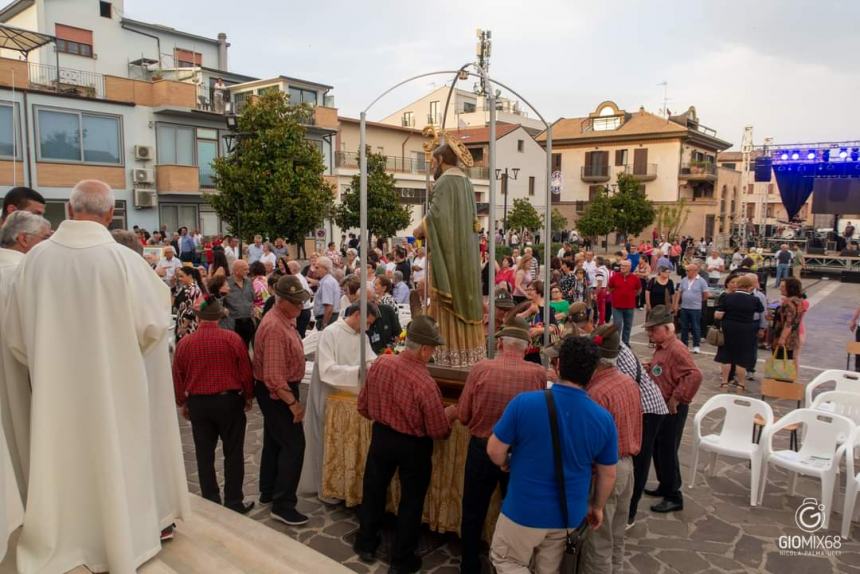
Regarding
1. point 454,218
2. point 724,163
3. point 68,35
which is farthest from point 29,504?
point 724,163

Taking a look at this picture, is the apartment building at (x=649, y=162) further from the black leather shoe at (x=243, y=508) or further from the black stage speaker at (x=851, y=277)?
the black leather shoe at (x=243, y=508)

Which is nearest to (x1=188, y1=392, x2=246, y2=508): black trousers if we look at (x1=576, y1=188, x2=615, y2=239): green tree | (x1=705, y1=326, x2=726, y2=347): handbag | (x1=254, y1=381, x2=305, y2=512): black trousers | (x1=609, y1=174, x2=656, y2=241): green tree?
(x1=254, y1=381, x2=305, y2=512): black trousers

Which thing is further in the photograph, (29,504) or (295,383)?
(295,383)

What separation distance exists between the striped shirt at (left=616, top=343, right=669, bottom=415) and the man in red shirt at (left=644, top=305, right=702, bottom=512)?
21 cm

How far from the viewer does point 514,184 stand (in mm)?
44875

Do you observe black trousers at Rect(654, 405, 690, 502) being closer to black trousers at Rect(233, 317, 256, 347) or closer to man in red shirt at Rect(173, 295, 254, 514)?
man in red shirt at Rect(173, 295, 254, 514)

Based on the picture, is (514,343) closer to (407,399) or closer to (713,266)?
(407,399)

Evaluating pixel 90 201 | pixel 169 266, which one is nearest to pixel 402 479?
pixel 90 201

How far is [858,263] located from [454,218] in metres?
27.9

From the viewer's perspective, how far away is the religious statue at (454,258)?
16.0 ft

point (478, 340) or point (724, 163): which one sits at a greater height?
point (724, 163)

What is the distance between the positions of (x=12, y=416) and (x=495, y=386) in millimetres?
2622

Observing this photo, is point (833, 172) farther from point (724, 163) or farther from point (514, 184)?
point (724, 163)

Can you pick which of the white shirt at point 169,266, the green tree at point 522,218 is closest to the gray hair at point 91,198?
the white shirt at point 169,266
